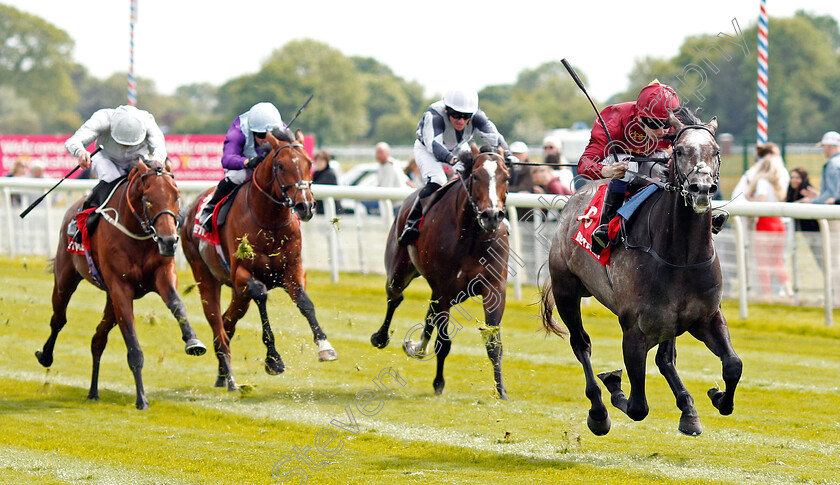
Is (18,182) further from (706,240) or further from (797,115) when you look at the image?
(797,115)

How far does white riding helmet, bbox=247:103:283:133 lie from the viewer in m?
8.48

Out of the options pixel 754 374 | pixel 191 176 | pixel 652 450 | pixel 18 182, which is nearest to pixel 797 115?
pixel 191 176

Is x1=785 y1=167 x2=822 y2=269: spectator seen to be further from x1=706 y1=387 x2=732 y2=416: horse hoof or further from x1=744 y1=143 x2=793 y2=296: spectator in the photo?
x1=706 y1=387 x2=732 y2=416: horse hoof

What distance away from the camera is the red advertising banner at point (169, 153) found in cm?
2898

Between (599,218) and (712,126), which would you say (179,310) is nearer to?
(599,218)

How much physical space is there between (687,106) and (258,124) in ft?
12.9

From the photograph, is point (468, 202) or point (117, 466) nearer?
point (117, 466)

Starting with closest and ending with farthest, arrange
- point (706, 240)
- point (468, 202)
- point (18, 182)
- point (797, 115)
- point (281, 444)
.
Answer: point (706, 240) → point (281, 444) → point (468, 202) → point (18, 182) → point (797, 115)

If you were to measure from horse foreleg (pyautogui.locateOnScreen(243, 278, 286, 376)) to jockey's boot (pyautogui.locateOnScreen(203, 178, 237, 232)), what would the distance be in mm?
879

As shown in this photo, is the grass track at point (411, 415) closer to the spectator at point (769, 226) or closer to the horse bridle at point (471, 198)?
the spectator at point (769, 226)

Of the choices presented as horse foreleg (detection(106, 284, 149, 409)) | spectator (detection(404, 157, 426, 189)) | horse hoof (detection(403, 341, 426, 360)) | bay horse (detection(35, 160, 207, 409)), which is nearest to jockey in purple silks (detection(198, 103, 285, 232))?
bay horse (detection(35, 160, 207, 409))

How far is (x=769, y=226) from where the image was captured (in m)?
11.3

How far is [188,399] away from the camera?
27.0 feet

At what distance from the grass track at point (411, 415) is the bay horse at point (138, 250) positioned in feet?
1.95
